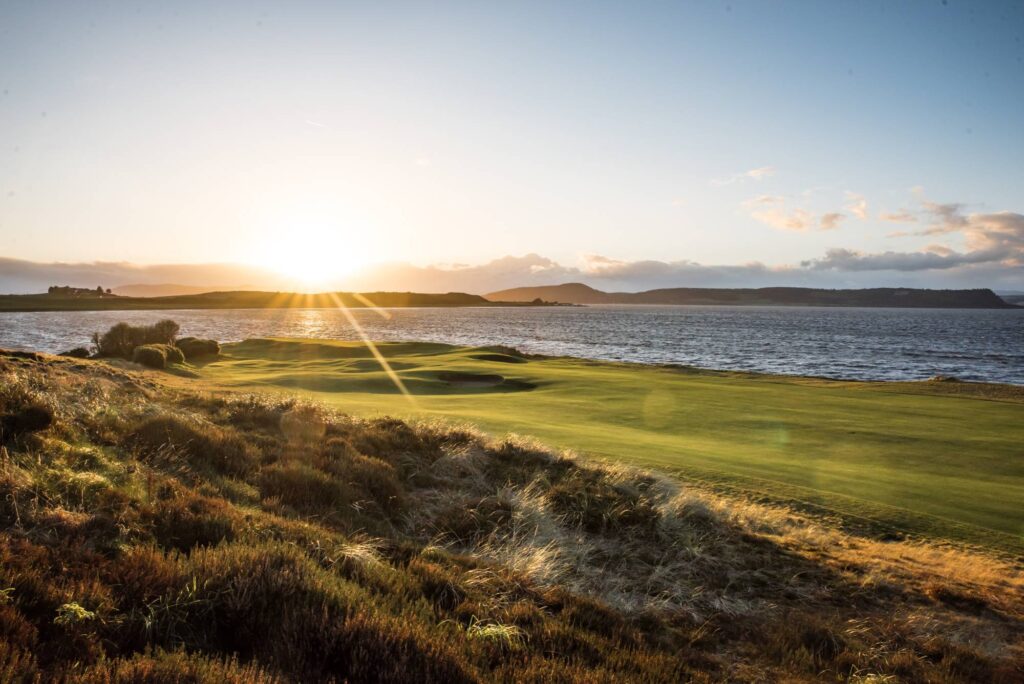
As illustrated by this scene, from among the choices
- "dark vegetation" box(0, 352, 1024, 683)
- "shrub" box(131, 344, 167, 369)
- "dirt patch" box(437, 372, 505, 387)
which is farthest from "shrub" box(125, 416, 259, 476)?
"shrub" box(131, 344, 167, 369)

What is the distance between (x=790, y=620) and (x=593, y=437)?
1074cm

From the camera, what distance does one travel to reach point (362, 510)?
8344 mm

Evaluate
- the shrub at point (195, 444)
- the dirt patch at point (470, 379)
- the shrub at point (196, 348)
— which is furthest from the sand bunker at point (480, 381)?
the shrub at point (195, 444)

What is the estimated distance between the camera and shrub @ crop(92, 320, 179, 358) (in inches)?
1693

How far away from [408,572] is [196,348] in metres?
49.3

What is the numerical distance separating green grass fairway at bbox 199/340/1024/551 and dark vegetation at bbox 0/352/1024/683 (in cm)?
295

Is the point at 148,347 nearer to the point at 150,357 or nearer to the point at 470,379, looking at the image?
the point at 150,357

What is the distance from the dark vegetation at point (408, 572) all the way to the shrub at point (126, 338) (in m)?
37.4

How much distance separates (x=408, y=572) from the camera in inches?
229

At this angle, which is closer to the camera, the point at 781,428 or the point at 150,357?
the point at 781,428

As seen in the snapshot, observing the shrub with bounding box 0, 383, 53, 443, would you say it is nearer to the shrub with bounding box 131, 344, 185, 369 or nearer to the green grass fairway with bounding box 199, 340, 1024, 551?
the green grass fairway with bounding box 199, 340, 1024, 551

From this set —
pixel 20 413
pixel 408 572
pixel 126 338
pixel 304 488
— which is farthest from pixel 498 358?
pixel 408 572

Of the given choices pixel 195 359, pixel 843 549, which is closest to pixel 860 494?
pixel 843 549

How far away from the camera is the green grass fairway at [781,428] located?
12.0 metres
